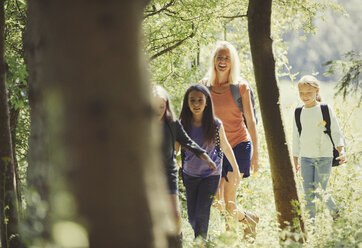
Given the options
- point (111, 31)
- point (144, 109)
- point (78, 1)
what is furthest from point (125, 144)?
point (78, 1)

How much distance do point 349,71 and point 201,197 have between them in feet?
6.87

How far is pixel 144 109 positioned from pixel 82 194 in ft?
1.16

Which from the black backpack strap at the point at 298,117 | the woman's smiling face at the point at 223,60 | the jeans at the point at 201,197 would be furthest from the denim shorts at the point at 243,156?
the black backpack strap at the point at 298,117

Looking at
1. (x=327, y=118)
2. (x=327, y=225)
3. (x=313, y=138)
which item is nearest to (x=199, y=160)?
(x=327, y=225)

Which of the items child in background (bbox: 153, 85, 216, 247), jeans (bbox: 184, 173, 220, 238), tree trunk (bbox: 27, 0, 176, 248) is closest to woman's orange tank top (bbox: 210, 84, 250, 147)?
jeans (bbox: 184, 173, 220, 238)

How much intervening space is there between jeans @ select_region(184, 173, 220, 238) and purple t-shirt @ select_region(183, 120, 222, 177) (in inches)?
2.3

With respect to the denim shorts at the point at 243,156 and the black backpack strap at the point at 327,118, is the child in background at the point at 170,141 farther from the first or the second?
the black backpack strap at the point at 327,118

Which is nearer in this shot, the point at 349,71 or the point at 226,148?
the point at 349,71

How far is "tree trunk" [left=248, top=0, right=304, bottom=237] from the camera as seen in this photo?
15.7 feet

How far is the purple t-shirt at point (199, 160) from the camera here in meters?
5.32

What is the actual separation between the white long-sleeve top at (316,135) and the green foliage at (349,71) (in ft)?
5.71

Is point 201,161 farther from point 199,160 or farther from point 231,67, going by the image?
point 231,67

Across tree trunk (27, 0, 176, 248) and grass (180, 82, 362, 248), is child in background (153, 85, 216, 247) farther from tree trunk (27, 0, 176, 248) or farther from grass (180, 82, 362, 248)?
→ tree trunk (27, 0, 176, 248)

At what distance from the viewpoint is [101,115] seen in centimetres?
152
